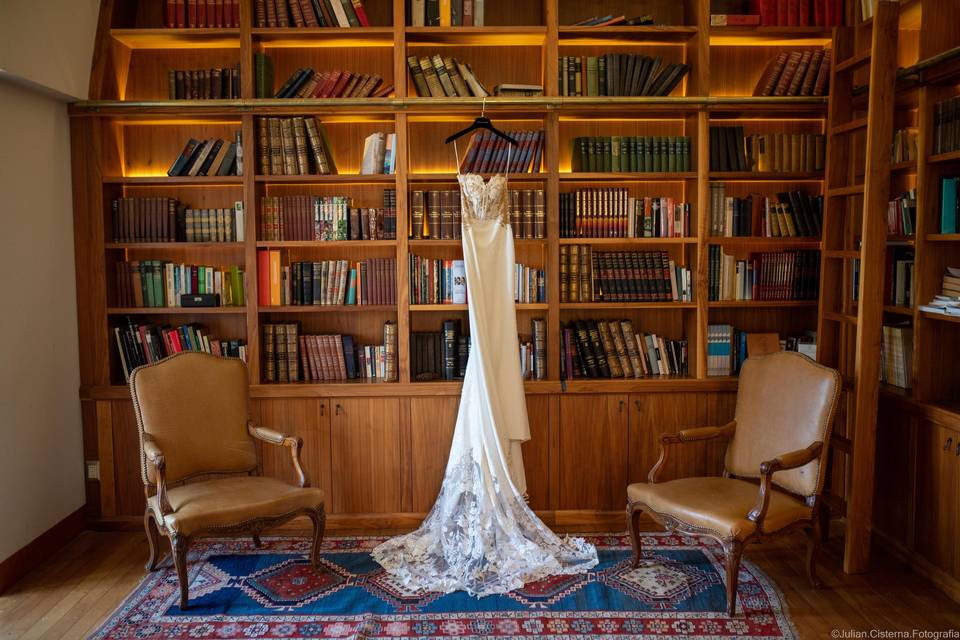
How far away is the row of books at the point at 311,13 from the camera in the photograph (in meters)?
4.48

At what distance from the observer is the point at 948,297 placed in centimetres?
374

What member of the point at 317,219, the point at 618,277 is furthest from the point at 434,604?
the point at 317,219

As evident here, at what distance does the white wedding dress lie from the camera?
389 cm

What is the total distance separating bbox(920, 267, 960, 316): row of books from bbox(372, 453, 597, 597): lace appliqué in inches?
78.4

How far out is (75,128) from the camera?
4.53 meters

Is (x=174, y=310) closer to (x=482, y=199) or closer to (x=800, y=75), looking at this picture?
(x=482, y=199)

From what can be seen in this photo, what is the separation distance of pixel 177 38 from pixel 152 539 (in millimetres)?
2763

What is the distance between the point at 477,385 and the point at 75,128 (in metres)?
2.69

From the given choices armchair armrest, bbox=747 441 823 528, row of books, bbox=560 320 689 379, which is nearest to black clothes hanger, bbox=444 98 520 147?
row of books, bbox=560 320 689 379

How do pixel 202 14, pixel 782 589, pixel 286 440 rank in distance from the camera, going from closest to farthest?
1. pixel 782 589
2. pixel 286 440
3. pixel 202 14

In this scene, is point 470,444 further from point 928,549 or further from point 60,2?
point 60,2

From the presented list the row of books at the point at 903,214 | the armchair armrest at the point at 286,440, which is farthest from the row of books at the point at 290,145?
the row of books at the point at 903,214

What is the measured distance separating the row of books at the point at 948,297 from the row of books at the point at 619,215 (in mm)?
1334

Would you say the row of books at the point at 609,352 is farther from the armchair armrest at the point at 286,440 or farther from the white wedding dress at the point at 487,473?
the armchair armrest at the point at 286,440
